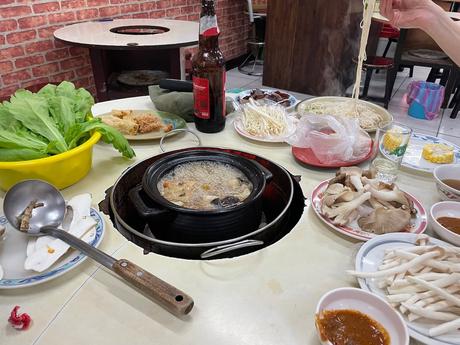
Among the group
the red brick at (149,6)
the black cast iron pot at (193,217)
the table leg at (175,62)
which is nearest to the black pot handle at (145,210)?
the black cast iron pot at (193,217)

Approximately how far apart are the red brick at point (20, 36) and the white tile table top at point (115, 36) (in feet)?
0.83

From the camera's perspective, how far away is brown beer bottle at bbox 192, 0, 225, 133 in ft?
4.36

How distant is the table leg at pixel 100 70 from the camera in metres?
2.75

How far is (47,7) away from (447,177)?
326 cm

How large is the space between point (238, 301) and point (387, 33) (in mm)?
5353

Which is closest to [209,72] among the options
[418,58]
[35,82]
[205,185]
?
[205,185]

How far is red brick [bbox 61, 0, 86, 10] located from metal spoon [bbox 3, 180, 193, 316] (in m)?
2.82

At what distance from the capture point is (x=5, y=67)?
2.87 m

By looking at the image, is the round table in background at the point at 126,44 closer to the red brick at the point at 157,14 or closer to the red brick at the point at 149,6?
the red brick at the point at 149,6

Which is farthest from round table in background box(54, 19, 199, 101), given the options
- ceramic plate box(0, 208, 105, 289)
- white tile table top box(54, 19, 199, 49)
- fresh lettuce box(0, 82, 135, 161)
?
ceramic plate box(0, 208, 105, 289)

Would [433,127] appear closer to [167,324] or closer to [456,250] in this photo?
[456,250]

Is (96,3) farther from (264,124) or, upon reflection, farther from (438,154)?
(438,154)

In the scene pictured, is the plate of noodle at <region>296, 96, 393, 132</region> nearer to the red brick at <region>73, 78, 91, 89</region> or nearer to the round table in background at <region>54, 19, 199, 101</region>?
the round table in background at <region>54, 19, 199, 101</region>

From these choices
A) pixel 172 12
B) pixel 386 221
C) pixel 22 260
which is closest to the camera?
pixel 22 260
